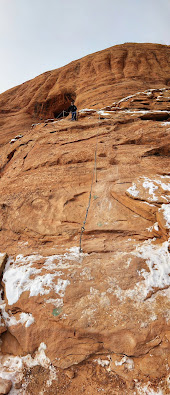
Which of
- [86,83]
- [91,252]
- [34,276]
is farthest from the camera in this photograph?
[86,83]

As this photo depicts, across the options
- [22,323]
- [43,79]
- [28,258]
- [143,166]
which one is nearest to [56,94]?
[43,79]

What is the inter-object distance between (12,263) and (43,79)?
25966 mm

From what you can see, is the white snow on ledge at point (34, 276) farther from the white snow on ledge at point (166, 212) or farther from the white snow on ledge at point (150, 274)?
the white snow on ledge at point (166, 212)

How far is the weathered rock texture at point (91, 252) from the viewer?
306cm

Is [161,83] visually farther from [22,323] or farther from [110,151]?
[22,323]

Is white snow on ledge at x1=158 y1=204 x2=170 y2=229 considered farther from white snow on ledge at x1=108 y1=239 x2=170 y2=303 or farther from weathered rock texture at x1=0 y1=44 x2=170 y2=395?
white snow on ledge at x1=108 y1=239 x2=170 y2=303

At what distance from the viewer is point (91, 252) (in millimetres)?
4430

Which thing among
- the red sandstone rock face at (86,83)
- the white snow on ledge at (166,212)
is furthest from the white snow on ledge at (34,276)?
the red sandstone rock face at (86,83)

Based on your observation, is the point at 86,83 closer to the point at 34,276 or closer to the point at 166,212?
the point at 166,212

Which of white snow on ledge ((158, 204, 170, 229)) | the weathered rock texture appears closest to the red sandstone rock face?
the weathered rock texture

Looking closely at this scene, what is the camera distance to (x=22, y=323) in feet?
11.6

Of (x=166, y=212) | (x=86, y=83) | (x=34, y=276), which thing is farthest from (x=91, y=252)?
(x=86, y=83)

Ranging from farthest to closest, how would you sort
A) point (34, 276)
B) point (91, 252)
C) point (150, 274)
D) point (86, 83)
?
point (86, 83) → point (91, 252) → point (34, 276) → point (150, 274)

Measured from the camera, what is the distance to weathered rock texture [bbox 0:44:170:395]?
120 inches
